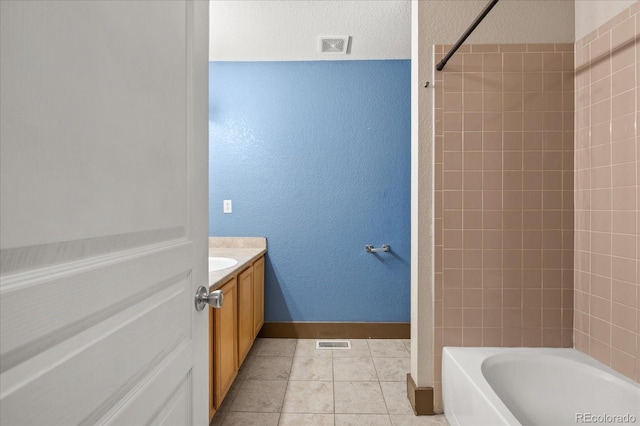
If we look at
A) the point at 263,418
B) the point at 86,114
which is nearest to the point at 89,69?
the point at 86,114

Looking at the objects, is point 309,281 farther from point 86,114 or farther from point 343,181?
point 86,114

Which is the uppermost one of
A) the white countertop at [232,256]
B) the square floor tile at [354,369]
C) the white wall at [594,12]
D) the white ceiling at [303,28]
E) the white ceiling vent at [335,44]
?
the white ceiling at [303,28]

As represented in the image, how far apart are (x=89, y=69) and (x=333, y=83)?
2745 mm

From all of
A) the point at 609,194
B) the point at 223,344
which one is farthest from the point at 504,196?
the point at 223,344

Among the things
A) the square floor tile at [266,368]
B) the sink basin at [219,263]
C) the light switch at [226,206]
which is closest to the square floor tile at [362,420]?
the square floor tile at [266,368]

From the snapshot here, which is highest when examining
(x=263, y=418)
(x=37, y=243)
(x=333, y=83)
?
(x=333, y=83)

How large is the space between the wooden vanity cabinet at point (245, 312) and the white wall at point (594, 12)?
2.24 m

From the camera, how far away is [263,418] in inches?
74.0

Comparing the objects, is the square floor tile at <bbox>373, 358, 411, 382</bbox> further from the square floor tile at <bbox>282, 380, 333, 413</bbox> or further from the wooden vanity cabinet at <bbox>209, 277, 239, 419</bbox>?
the wooden vanity cabinet at <bbox>209, 277, 239, 419</bbox>

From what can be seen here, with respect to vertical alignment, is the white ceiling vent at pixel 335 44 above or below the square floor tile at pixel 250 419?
above

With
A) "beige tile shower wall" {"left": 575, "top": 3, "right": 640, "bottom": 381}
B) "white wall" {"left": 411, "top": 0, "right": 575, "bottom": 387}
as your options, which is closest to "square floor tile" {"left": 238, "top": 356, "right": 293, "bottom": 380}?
"white wall" {"left": 411, "top": 0, "right": 575, "bottom": 387}

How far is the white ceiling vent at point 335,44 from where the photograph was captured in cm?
266

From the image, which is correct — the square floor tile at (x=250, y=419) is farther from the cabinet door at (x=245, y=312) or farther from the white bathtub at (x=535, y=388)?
the white bathtub at (x=535, y=388)

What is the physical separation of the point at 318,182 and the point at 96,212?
2.58 m
